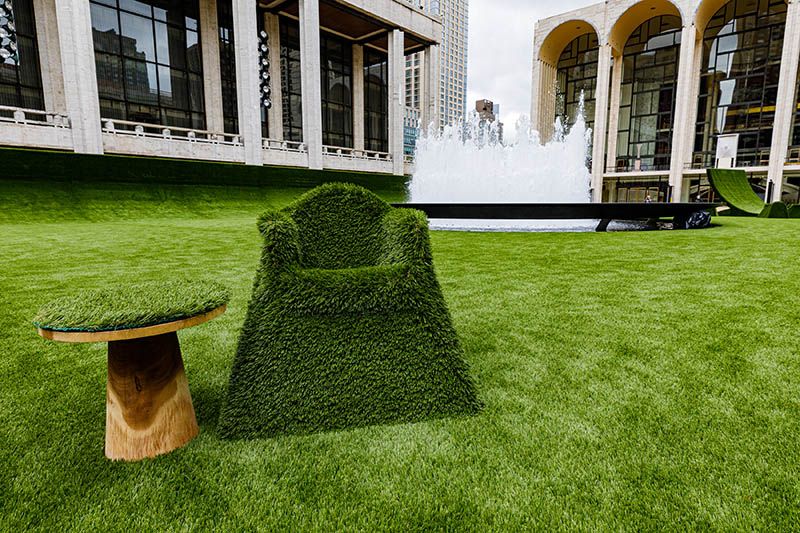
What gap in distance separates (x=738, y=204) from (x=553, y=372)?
14597mm

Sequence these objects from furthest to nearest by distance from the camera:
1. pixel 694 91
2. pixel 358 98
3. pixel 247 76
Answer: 1. pixel 358 98
2. pixel 694 91
3. pixel 247 76

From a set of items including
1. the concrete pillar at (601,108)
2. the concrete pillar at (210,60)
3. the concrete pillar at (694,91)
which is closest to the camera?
the concrete pillar at (210,60)

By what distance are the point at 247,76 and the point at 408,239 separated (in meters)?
18.0

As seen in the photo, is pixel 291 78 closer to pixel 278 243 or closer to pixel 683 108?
pixel 683 108

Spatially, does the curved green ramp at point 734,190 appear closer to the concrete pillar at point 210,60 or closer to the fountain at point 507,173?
the fountain at point 507,173

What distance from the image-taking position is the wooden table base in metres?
1.41

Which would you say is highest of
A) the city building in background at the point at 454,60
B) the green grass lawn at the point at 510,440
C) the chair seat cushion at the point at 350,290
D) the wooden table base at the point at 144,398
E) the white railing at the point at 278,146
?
the city building in background at the point at 454,60

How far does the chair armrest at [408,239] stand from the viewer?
67.3 inches

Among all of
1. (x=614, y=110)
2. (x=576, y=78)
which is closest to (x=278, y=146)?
(x=614, y=110)

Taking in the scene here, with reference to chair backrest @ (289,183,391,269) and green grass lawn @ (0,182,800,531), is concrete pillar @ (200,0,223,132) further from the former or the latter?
chair backrest @ (289,183,391,269)

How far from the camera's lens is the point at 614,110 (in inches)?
1093

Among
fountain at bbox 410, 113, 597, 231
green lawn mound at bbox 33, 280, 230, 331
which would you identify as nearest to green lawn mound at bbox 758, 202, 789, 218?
fountain at bbox 410, 113, 597, 231

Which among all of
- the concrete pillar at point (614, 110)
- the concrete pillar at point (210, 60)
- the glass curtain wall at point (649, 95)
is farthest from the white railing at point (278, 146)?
the glass curtain wall at point (649, 95)

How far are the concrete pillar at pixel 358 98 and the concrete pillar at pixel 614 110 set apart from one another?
628 inches
